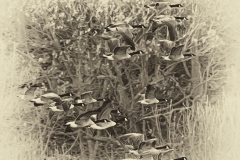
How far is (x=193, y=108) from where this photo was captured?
17.6 feet

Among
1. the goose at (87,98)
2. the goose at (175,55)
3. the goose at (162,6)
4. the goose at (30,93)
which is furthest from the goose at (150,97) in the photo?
the goose at (30,93)

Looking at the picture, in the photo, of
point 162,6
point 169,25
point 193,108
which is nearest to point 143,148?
point 193,108

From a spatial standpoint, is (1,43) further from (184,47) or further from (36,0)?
(184,47)

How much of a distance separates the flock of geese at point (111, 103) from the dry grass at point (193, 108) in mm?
225

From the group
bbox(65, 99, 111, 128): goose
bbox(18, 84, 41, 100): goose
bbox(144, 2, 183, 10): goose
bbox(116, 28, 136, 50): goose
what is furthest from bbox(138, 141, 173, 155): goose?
bbox(144, 2, 183, 10): goose

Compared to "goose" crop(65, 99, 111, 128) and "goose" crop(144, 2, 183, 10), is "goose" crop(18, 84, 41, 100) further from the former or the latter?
"goose" crop(144, 2, 183, 10)

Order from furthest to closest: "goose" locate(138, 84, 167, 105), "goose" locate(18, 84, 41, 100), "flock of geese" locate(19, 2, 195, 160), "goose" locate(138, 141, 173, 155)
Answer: "goose" locate(18, 84, 41, 100), "goose" locate(138, 84, 167, 105), "flock of geese" locate(19, 2, 195, 160), "goose" locate(138, 141, 173, 155)

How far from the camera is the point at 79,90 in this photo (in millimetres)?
5320

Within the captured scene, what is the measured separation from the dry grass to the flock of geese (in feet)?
0.74

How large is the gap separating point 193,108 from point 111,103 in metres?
0.93

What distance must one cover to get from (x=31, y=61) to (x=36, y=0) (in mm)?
696

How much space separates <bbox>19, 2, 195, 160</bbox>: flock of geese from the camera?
198 inches

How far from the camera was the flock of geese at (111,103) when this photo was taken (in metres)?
5.03

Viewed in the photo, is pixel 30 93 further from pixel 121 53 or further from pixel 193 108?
pixel 193 108
